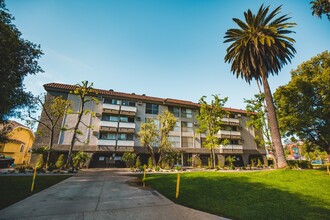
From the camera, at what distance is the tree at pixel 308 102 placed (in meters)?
19.7

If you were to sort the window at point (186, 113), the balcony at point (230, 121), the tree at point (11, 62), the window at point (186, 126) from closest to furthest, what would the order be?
the tree at point (11, 62) → the window at point (186, 126) → the window at point (186, 113) → the balcony at point (230, 121)

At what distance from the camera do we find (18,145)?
30.8 meters

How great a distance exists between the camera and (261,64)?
17.1 meters

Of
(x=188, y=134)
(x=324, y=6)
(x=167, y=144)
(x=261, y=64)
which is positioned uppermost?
(x=324, y=6)

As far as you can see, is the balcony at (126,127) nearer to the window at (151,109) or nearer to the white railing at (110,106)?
the white railing at (110,106)

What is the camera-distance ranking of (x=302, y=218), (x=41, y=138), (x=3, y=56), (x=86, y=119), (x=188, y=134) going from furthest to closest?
(x=188, y=134), (x=86, y=119), (x=41, y=138), (x=3, y=56), (x=302, y=218)

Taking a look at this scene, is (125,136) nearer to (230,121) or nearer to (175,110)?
(175,110)

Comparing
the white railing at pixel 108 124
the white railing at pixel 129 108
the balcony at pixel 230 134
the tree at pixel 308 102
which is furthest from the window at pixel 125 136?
the tree at pixel 308 102

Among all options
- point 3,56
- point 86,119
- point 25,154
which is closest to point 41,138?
point 86,119

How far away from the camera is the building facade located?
2861 centimetres

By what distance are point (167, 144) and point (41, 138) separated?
66.9ft

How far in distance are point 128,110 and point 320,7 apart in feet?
89.6

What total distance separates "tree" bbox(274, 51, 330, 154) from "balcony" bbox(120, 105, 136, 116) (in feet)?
82.5

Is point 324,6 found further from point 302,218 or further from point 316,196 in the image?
point 302,218
